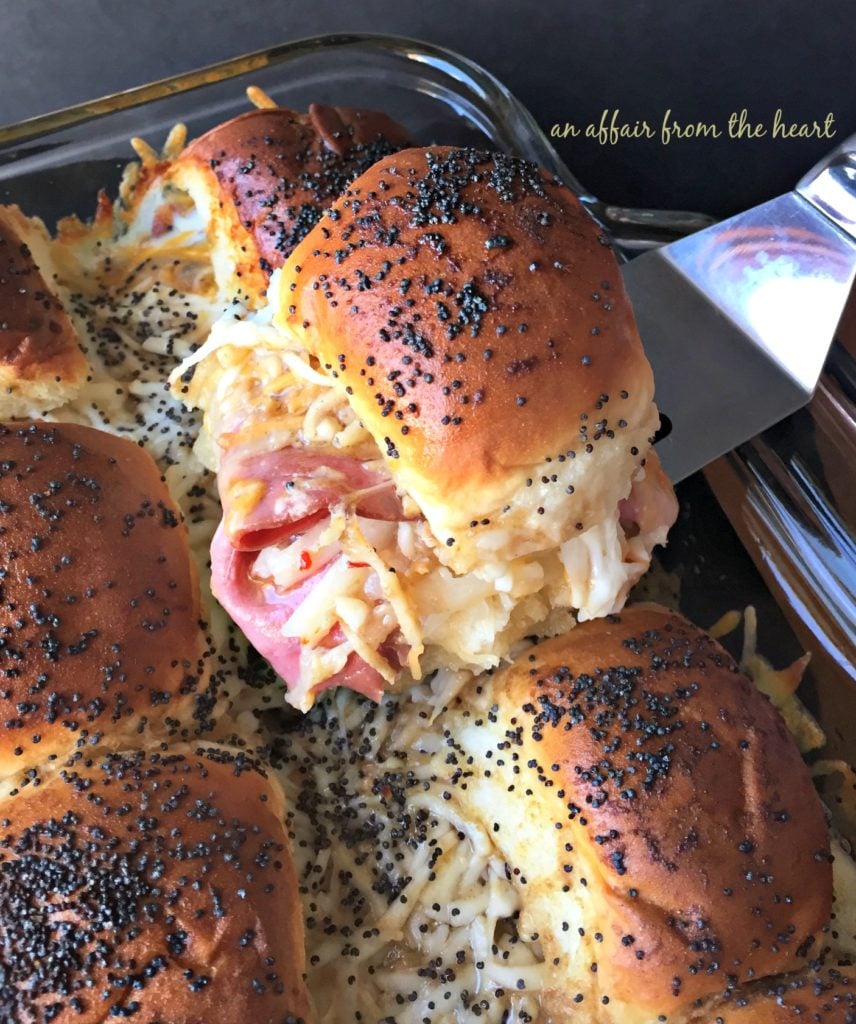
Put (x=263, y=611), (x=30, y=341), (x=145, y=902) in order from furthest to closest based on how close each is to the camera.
→ 1. (x=30, y=341)
2. (x=263, y=611)
3. (x=145, y=902)

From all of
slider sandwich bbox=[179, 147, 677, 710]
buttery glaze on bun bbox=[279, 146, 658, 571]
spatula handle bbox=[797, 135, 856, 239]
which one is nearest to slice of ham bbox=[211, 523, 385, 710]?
slider sandwich bbox=[179, 147, 677, 710]

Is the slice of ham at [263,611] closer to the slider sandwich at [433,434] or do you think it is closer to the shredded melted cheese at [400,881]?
the slider sandwich at [433,434]

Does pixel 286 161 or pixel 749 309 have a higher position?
pixel 286 161

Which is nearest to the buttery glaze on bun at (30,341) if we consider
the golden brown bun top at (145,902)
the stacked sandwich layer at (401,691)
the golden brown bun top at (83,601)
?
the stacked sandwich layer at (401,691)

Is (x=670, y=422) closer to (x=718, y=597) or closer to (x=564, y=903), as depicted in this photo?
(x=718, y=597)

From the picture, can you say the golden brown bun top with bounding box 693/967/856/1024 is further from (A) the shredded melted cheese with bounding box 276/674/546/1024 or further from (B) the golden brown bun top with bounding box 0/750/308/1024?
(B) the golden brown bun top with bounding box 0/750/308/1024

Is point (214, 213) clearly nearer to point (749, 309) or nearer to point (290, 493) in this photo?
point (290, 493)

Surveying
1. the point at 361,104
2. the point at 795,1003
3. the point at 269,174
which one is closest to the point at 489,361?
the point at 269,174
